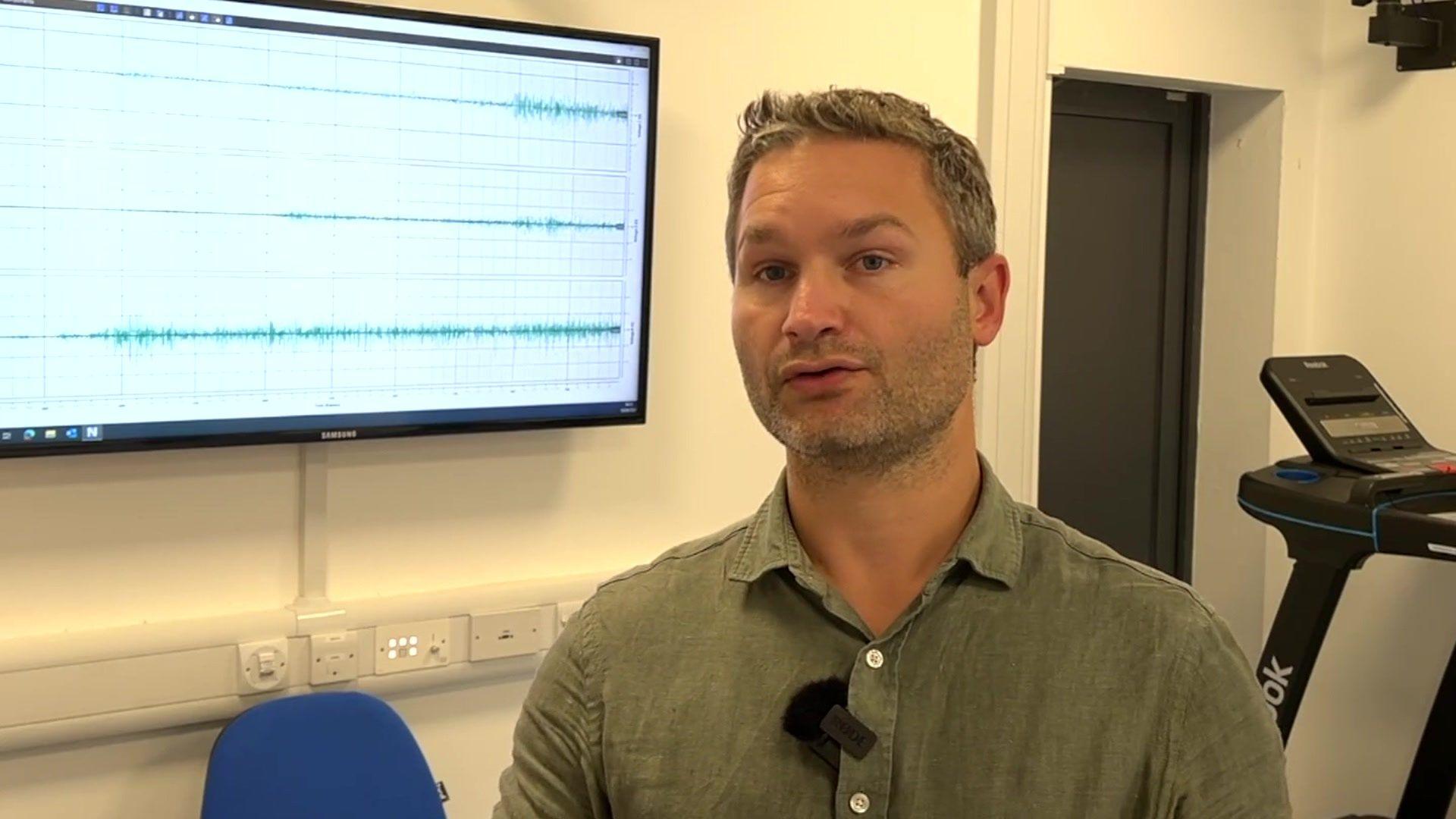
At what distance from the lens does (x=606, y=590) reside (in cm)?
145

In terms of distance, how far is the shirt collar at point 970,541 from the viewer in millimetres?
1335

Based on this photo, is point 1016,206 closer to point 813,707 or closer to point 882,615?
point 882,615

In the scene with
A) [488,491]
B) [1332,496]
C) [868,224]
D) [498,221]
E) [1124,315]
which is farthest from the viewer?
[1124,315]

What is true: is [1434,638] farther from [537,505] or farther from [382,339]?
[382,339]

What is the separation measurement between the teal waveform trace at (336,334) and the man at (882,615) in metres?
1.02

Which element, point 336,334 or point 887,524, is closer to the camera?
point 887,524

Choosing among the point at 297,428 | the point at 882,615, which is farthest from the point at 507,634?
the point at 882,615

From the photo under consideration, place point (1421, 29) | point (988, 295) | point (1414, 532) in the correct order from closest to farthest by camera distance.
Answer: point (988, 295) < point (1414, 532) < point (1421, 29)

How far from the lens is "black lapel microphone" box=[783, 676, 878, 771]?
4.10ft

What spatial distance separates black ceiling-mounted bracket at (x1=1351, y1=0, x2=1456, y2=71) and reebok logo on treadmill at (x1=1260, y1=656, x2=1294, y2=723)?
59.3 inches

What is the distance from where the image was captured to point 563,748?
1.36m

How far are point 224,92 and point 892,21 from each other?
4.70ft

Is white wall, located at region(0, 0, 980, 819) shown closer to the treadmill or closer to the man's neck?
the treadmill

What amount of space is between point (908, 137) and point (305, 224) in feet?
3.88
